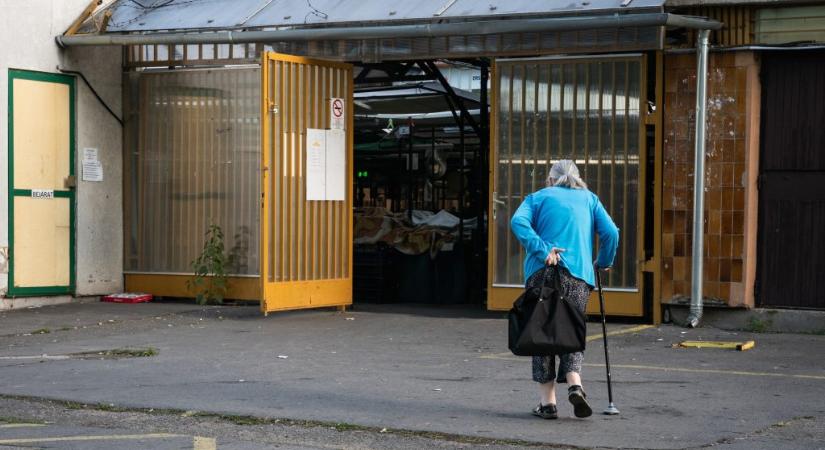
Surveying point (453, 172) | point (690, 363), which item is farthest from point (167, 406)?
point (453, 172)

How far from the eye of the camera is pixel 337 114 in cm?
1477

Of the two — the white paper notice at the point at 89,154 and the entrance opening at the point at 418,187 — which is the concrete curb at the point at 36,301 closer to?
the white paper notice at the point at 89,154

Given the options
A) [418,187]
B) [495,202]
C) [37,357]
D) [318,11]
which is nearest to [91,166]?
[318,11]

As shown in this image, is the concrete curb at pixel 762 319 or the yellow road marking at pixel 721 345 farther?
the concrete curb at pixel 762 319

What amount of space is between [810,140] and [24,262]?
356 inches

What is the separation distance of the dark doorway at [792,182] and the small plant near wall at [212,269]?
630cm

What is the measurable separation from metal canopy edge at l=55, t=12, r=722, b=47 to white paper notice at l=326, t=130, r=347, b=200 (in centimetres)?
124

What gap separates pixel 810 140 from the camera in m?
12.9

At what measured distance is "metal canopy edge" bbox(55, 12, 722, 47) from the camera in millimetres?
12594

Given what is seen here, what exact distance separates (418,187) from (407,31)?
5568mm

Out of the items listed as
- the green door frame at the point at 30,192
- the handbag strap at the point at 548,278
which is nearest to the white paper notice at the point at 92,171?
the green door frame at the point at 30,192

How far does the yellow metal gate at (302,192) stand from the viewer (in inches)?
547

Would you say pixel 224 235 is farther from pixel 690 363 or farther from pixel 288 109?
pixel 690 363

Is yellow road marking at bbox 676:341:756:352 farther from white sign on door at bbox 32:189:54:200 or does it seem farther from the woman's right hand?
white sign on door at bbox 32:189:54:200
